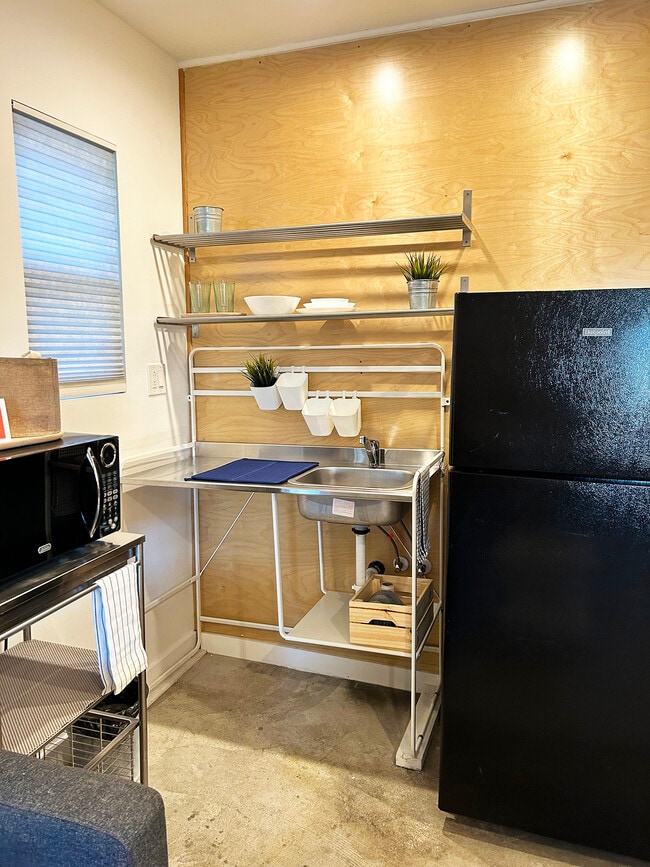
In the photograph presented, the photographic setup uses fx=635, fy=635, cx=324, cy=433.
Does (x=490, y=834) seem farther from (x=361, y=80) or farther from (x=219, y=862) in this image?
(x=361, y=80)

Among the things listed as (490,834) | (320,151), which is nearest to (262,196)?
(320,151)

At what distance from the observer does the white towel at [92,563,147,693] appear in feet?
5.15

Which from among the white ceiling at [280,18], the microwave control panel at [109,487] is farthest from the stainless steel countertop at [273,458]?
the white ceiling at [280,18]

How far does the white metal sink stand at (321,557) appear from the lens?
6.98ft

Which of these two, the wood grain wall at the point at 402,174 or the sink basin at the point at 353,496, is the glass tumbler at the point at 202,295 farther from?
the sink basin at the point at 353,496

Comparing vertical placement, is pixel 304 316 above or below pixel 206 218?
below

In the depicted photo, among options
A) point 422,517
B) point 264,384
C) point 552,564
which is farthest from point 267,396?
point 552,564

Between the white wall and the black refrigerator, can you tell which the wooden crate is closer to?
the black refrigerator

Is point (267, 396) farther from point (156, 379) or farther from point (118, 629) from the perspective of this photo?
point (118, 629)

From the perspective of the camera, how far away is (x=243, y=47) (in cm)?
250

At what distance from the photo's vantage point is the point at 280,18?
227cm

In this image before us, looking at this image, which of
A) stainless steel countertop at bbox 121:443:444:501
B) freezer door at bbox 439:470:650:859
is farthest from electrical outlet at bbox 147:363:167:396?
freezer door at bbox 439:470:650:859

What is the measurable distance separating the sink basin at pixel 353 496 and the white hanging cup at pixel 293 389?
29 cm

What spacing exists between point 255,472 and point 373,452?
1.50 ft
